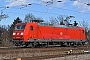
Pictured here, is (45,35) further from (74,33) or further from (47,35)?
(74,33)

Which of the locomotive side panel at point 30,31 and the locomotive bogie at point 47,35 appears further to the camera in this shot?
the locomotive bogie at point 47,35

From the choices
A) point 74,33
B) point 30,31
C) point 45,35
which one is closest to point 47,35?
point 45,35

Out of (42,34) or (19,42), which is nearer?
(19,42)

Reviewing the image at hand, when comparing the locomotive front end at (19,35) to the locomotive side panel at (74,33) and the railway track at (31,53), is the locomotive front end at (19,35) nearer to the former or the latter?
the railway track at (31,53)

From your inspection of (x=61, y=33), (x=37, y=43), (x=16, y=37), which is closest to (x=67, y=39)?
(x=61, y=33)

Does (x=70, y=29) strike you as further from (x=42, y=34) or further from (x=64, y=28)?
(x=42, y=34)

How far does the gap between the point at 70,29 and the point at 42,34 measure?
8.31 m

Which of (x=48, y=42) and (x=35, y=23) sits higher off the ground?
(x=35, y=23)

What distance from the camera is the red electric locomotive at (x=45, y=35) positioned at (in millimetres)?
34375

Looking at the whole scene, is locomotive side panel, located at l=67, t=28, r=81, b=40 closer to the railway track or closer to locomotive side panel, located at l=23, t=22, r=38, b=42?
locomotive side panel, located at l=23, t=22, r=38, b=42

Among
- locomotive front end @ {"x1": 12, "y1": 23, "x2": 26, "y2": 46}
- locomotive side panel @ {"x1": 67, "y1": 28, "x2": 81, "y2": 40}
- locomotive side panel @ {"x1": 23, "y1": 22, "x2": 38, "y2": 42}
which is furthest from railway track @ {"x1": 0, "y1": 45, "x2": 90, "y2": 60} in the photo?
locomotive side panel @ {"x1": 67, "y1": 28, "x2": 81, "y2": 40}

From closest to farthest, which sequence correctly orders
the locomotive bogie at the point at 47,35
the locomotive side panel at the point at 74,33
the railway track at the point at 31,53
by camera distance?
the railway track at the point at 31,53 → the locomotive bogie at the point at 47,35 → the locomotive side panel at the point at 74,33

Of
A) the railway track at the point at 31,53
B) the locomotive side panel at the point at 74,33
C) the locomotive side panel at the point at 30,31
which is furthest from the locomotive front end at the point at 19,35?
the locomotive side panel at the point at 74,33

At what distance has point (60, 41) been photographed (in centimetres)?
4091
